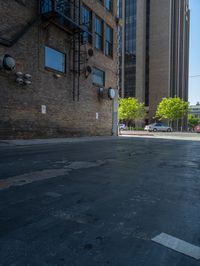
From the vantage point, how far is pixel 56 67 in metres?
17.5

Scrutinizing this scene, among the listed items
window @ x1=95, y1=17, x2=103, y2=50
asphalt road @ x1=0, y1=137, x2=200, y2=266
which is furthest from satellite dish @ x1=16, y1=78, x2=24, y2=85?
A: window @ x1=95, y1=17, x2=103, y2=50

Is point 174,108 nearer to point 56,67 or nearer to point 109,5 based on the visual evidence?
point 109,5

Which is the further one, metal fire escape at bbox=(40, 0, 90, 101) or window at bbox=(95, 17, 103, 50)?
window at bbox=(95, 17, 103, 50)

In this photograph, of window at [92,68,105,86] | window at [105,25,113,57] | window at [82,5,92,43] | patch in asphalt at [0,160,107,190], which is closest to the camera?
patch in asphalt at [0,160,107,190]

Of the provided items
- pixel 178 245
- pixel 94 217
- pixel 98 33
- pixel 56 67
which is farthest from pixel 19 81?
pixel 178 245

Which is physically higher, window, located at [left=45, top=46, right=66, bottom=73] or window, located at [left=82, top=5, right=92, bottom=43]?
window, located at [left=82, top=5, right=92, bottom=43]

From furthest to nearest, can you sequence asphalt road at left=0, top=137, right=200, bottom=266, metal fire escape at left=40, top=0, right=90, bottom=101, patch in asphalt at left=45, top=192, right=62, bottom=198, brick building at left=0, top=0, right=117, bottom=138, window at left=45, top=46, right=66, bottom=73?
window at left=45, top=46, right=66, bottom=73
metal fire escape at left=40, top=0, right=90, bottom=101
brick building at left=0, top=0, right=117, bottom=138
patch in asphalt at left=45, top=192, right=62, bottom=198
asphalt road at left=0, top=137, right=200, bottom=266

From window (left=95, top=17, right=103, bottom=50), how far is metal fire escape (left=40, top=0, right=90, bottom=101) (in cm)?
265

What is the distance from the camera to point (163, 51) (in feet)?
221

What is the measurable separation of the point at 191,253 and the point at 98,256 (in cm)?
92

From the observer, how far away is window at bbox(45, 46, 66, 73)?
16.6m

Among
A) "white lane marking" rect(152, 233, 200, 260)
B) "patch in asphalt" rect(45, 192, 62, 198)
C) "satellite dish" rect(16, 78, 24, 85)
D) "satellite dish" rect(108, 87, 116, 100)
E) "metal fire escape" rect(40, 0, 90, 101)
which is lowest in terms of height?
"white lane marking" rect(152, 233, 200, 260)

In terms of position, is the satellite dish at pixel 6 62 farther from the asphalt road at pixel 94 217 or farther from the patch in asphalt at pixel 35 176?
the asphalt road at pixel 94 217

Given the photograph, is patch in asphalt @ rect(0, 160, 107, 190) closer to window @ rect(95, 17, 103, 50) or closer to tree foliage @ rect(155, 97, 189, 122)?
window @ rect(95, 17, 103, 50)
